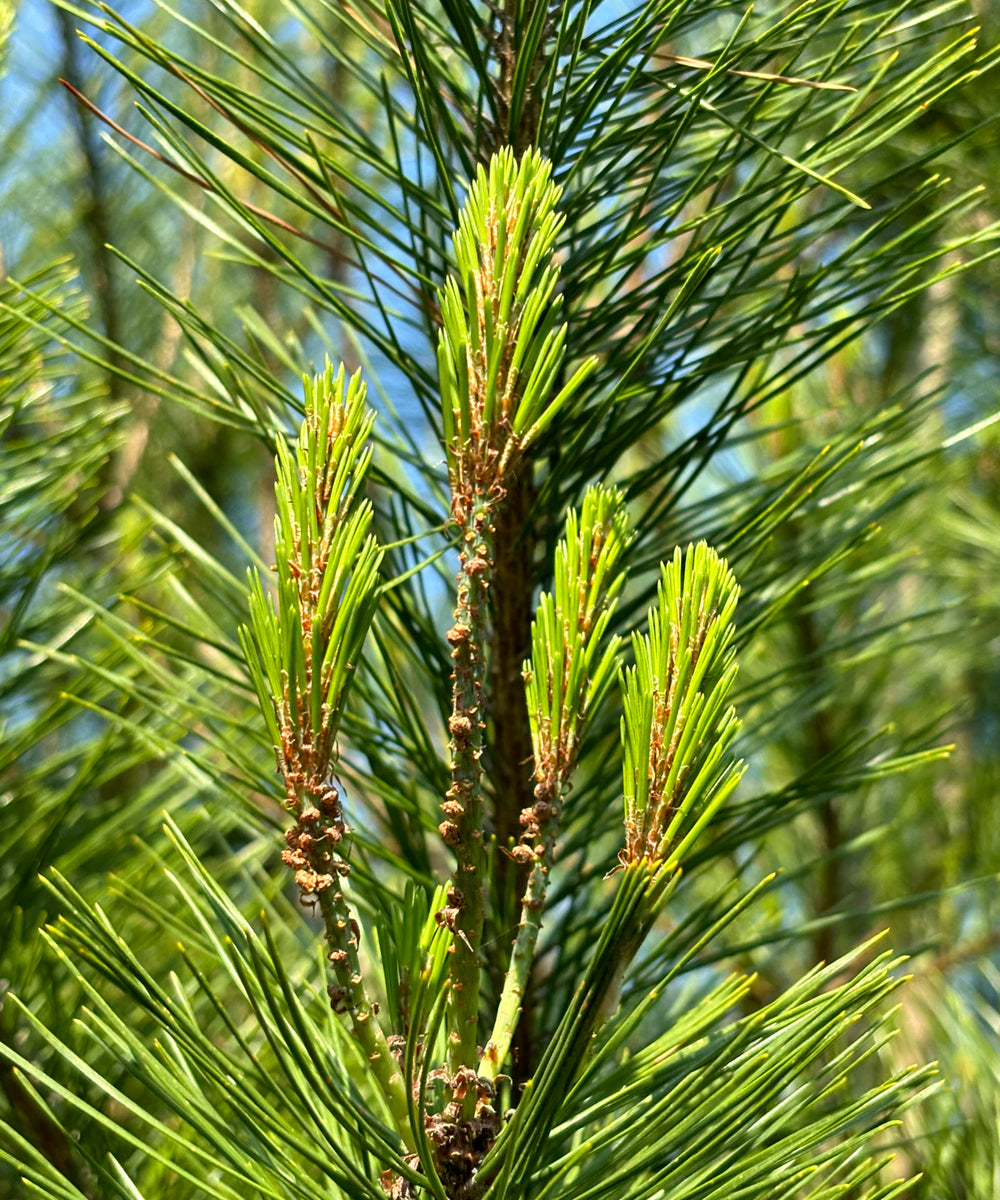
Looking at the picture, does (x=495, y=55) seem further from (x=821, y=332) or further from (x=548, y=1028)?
(x=548, y=1028)

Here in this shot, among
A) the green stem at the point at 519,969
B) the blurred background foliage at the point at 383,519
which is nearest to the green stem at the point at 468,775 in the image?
the green stem at the point at 519,969

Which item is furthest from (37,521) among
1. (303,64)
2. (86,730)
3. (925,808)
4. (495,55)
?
(303,64)

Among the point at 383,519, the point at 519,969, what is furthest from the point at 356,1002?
the point at 383,519

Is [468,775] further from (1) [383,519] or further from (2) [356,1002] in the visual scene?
(1) [383,519]

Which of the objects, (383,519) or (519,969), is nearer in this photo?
(519,969)

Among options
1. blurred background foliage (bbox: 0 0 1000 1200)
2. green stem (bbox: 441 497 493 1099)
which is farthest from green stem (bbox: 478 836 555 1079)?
blurred background foliage (bbox: 0 0 1000 1200)

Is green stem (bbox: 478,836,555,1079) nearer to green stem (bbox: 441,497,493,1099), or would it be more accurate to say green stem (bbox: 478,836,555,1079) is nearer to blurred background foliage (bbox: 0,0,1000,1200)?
green stem (bbox: 441,497,493,1099)
